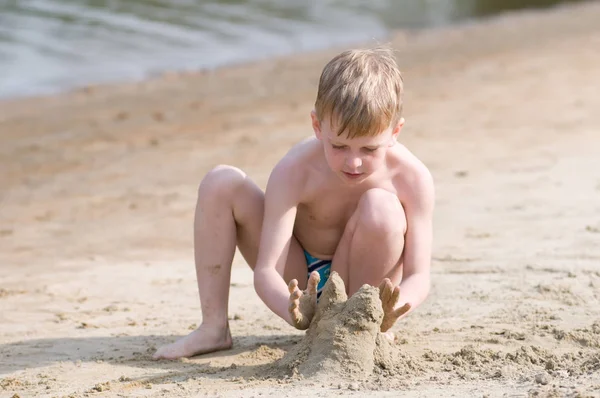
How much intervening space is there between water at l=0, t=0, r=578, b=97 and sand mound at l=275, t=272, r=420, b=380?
750cm

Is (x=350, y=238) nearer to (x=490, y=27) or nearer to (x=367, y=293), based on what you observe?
(x=367, y=293)

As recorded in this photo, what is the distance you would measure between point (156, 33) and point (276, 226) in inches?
382

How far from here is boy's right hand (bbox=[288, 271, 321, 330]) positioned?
10.4ft

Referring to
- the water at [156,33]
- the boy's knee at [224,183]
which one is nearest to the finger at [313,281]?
the boy's knee at [224,183]

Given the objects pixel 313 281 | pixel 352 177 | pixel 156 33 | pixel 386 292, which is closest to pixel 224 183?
pixel 352 177

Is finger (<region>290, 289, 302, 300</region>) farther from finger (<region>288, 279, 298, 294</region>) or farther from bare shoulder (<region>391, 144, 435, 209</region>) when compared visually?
bare shoulder (<region>391, 144, 435, 209</region>)

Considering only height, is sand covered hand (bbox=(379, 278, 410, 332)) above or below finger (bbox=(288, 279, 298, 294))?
below

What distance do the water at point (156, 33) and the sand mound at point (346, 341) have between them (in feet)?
24.6

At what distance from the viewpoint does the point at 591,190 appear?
550 cm

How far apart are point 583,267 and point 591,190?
4.33 ft

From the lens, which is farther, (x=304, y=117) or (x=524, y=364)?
(x=304, y=117)

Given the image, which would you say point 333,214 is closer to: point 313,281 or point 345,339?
point 313,281

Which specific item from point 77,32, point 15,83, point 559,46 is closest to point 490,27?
point 559,46

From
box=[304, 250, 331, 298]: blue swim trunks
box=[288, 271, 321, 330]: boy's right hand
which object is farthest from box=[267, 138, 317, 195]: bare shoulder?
box=[288, 271, 321, 330]: boy's right hand
